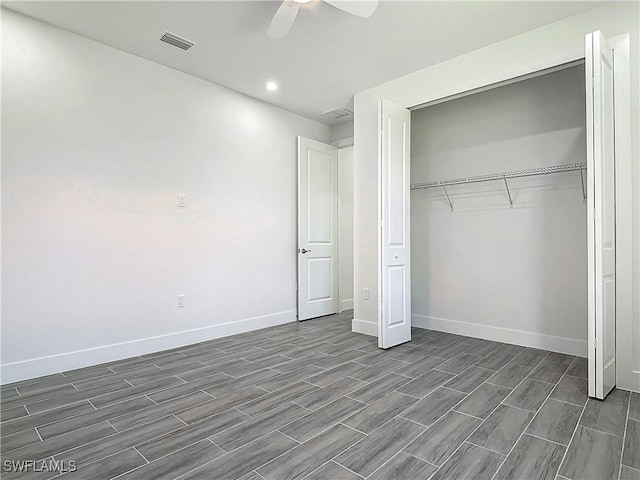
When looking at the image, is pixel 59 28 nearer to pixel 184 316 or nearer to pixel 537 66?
pixel 184 316

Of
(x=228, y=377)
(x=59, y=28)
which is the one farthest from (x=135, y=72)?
(x=228, y=377)

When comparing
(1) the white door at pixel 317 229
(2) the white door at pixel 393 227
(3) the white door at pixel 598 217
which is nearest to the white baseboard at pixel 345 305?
(1) the white door at pixel 317 229

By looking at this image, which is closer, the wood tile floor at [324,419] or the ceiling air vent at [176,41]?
the wood tile floor at [324,419]

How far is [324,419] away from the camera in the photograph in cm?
215

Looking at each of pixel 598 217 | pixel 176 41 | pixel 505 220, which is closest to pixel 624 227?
pixel 598 217

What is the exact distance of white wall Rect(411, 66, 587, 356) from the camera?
11.1 ft

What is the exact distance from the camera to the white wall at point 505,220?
11.1 feet

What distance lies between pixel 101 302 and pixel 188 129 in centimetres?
190

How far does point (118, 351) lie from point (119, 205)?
133 cm

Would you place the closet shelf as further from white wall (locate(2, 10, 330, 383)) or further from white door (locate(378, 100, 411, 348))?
white wall (locate(2, 10, 330, 383))

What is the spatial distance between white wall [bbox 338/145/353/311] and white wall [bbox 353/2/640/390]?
131 centimetres

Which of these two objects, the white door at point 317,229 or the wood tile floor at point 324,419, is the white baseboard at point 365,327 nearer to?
the wood tile floor at point 324,419

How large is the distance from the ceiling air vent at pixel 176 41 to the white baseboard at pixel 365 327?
10.9ft

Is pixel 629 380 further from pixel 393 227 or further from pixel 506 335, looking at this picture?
pixel 393 227
